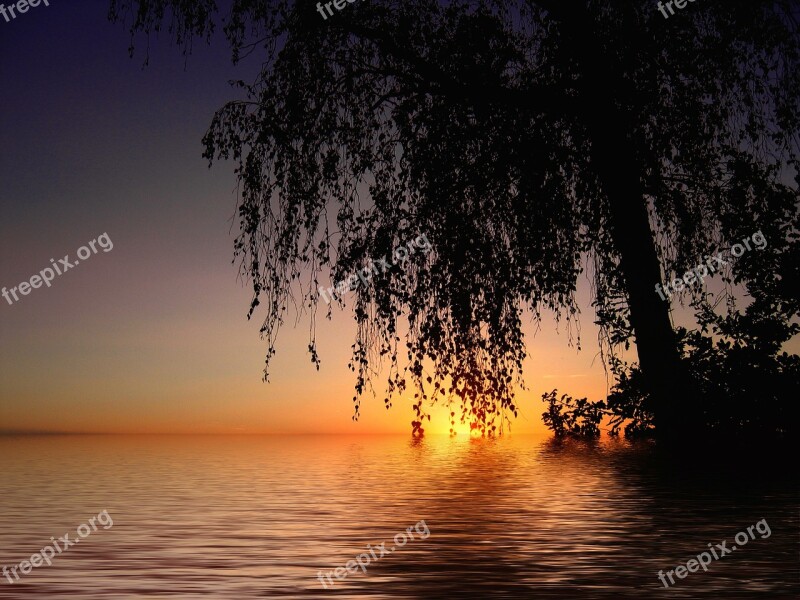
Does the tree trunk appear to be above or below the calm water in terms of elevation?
above

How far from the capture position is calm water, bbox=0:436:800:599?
4.97 metres

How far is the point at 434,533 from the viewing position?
696 centimetres

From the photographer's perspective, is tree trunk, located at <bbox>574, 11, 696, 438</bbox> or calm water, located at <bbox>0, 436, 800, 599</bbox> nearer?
calm water, located at <bbox>0, 436, 800, 599</bbox>

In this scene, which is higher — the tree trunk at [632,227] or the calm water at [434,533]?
the tree trunk at [632,227]

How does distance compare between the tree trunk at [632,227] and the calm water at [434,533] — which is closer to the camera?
the calm water at [434,533]

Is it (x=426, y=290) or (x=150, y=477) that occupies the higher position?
(x=426, y=290)

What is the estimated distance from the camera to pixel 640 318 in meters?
11.8

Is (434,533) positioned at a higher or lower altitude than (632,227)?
lower

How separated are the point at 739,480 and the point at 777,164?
3.69 m

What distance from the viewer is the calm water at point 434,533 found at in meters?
4.97

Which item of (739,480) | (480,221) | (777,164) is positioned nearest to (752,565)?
(739,480)

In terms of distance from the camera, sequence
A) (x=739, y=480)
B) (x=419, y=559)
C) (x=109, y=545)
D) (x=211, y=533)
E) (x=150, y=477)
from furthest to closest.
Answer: (x=150, y=477) → (x=739, y=480) → (x=211, y=533) → (x=109, y=545) → (x=419, y=559)

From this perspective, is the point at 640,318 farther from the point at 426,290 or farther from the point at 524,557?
the point at 524,557

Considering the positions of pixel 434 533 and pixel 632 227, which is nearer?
pixel 434 533
